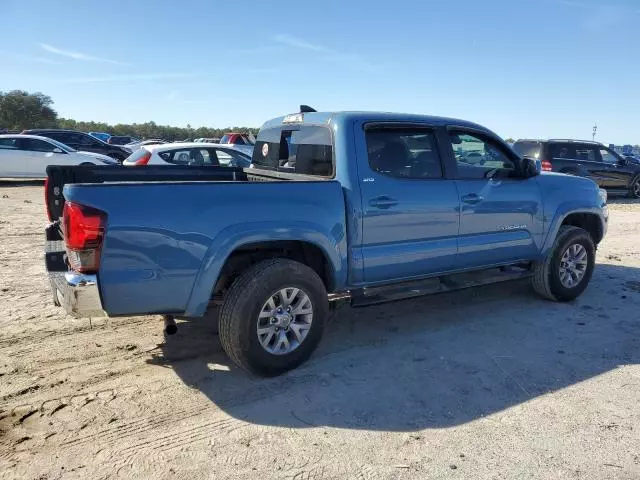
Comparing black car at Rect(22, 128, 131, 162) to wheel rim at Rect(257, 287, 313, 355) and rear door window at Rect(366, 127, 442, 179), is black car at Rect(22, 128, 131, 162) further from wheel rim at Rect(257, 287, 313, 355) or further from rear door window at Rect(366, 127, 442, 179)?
wheel rim at Rect(257, 287, 313, 355)

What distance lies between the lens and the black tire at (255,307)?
3.61 metres

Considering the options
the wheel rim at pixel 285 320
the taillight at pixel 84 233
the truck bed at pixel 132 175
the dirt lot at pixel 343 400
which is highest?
the truck bed at pixel 132 175

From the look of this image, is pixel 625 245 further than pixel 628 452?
Yes

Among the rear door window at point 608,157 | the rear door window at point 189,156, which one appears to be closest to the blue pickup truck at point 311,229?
the rear door window at point 189,156

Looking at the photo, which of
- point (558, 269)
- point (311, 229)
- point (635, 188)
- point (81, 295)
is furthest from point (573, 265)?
point (635, 188)

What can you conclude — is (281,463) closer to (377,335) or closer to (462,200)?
(377,335)

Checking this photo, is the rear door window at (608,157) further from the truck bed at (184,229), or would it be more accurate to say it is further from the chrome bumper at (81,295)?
the chrome bumper at (81,295)

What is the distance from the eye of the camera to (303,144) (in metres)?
4.65

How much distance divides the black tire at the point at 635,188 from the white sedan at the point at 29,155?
16486 millimetres

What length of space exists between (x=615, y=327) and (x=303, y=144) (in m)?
3.48

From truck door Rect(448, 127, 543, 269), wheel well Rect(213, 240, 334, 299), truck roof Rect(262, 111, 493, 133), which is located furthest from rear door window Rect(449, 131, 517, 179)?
wheel well Rect(213, 240, 334, 299)

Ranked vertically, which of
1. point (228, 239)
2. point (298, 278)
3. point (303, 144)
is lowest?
point (298, 278)

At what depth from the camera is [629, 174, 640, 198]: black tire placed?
16719mm

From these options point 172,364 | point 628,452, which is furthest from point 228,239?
point 628,452
